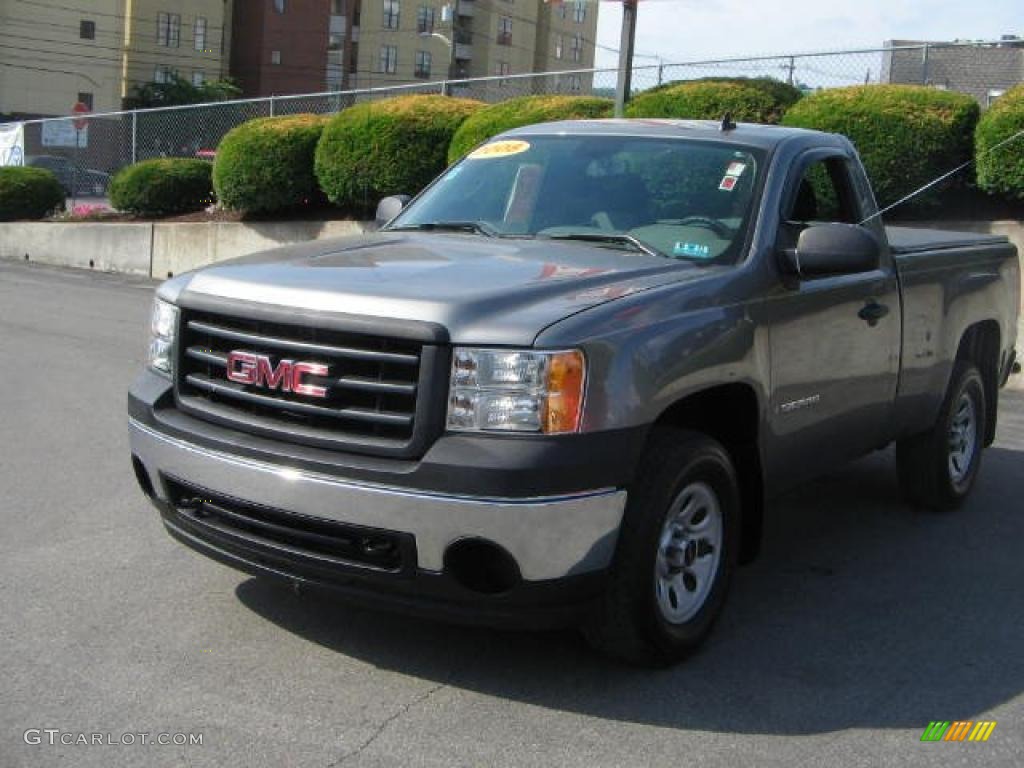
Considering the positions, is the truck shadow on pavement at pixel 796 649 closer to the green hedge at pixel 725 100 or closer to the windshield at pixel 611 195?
the windshield at pixel 611 195

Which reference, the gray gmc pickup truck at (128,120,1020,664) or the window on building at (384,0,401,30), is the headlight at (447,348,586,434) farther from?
the window on building at (384,0,401,30)

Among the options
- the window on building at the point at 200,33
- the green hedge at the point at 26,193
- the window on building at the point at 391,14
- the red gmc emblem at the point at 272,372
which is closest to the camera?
the red gmc emblem at the point at 272,372

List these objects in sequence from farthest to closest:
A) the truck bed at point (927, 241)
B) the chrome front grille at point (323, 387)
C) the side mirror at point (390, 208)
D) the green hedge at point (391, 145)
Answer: the green hedge at point (391, 145) < the truck bed at point (927, 241) < the side mirror at point (390, 208) < the chrome front grille at point (323, 387)

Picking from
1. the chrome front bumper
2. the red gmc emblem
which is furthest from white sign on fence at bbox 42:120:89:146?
the chrome front bumper

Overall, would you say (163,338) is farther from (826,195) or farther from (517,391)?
(826,195)

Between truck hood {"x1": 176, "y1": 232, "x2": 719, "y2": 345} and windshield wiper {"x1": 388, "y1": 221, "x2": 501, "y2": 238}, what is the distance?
6.0 inches

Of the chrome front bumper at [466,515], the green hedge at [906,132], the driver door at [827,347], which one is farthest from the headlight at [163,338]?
the green hedge at [906,132]

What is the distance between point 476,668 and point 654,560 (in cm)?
75

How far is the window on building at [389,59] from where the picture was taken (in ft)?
290

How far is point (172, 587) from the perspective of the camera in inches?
198

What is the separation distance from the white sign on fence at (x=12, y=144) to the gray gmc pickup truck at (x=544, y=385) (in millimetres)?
24956

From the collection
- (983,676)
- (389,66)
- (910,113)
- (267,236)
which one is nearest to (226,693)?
(983,676)

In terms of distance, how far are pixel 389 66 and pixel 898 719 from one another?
88.3 meters

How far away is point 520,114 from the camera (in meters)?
16.0
